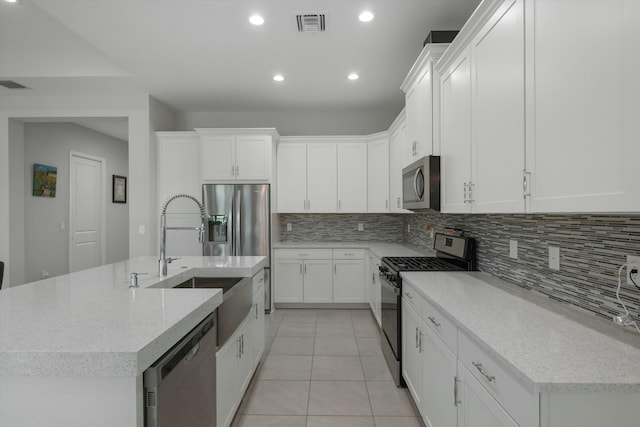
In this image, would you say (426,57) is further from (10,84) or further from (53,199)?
(53,199)

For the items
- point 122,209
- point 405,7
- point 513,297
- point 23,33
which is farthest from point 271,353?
point 122,209

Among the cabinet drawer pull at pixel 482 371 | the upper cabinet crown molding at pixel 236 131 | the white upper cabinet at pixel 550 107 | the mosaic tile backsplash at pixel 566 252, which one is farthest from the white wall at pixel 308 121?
the cabinet drawer pull at pixel 482 371

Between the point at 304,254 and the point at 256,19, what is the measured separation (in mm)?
2805

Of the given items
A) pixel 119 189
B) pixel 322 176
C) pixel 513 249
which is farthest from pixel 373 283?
pixel 119 189

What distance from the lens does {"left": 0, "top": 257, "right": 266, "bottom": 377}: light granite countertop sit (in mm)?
926

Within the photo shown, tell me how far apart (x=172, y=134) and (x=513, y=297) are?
13.8 ft

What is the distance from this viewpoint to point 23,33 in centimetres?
310

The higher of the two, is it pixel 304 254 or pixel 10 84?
pixel 10 84

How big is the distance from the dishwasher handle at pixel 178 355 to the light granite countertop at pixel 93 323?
0.04 meters

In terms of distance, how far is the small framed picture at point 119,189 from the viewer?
658 centimetres

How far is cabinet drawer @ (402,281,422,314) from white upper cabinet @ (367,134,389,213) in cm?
219

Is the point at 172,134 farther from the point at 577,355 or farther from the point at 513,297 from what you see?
the point at 577,355

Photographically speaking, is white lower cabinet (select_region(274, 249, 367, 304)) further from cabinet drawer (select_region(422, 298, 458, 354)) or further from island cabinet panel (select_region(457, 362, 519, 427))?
island cabinet panel (select_region(457, 362, 519, 427))

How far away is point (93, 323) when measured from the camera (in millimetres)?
1156
